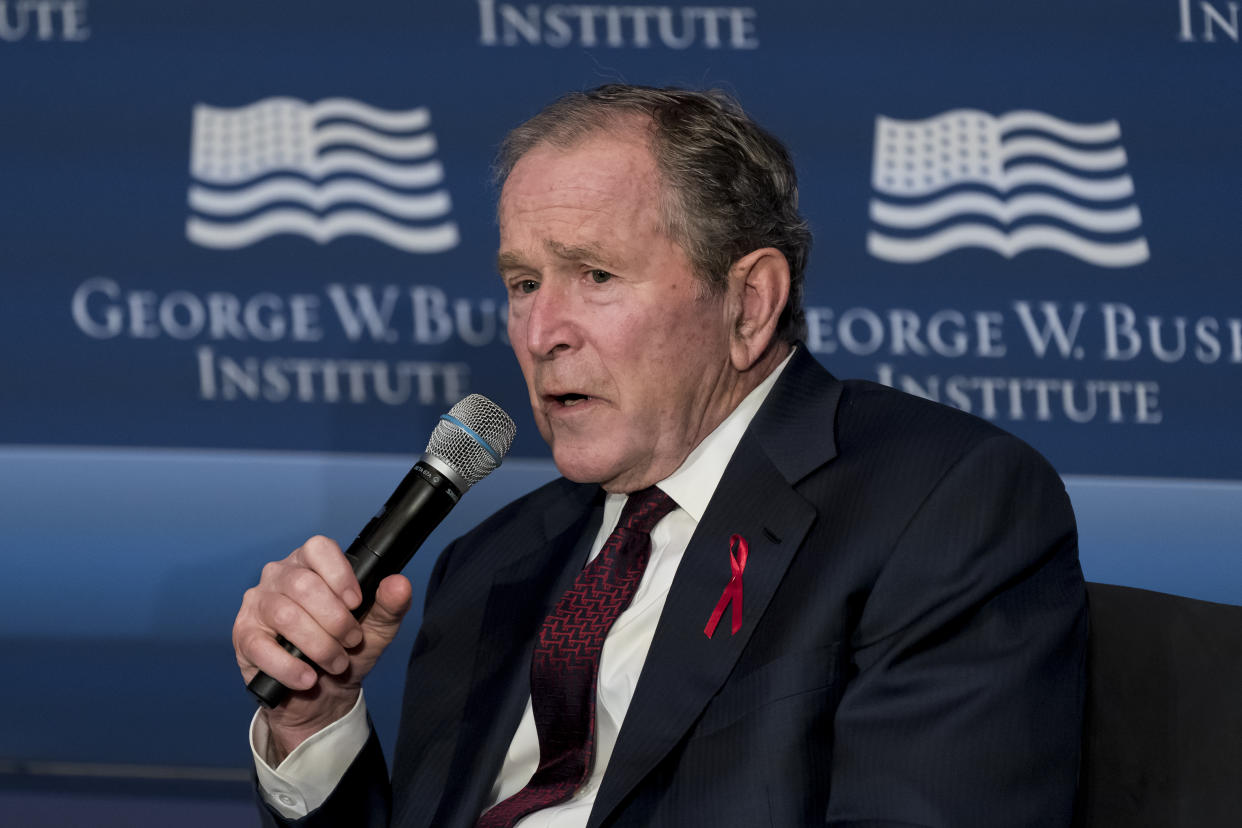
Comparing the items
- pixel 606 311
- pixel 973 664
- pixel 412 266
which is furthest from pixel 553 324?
pixel 412 266

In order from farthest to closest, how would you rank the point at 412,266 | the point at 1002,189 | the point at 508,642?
the point at 412,266 → the point at 1002,189 → the point at 508,642

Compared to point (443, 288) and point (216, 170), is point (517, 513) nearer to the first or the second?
point (443, 288)

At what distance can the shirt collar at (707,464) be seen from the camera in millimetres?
1804

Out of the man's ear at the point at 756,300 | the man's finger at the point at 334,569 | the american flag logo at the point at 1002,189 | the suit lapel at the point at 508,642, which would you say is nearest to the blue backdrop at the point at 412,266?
the american flag logo at the point at 1002,189

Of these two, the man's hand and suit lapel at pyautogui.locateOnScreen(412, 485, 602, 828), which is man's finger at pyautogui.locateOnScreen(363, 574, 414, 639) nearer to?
the man's hand

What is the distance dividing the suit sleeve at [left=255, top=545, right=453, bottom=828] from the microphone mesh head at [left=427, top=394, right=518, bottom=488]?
1.70ft

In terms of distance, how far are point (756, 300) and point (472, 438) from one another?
1.72ft

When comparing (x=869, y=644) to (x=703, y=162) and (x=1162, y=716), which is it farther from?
(x=703, y=162)

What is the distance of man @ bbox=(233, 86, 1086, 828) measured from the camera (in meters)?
1.46

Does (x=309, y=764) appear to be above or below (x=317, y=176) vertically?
below

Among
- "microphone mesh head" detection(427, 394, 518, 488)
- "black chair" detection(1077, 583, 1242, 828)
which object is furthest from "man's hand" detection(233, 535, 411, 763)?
"black chair" detection(1077, 583, 1242, 828)

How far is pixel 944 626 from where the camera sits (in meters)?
1.48

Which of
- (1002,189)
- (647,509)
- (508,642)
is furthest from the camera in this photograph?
(1002,189)

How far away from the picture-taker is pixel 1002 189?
2.85 meters
